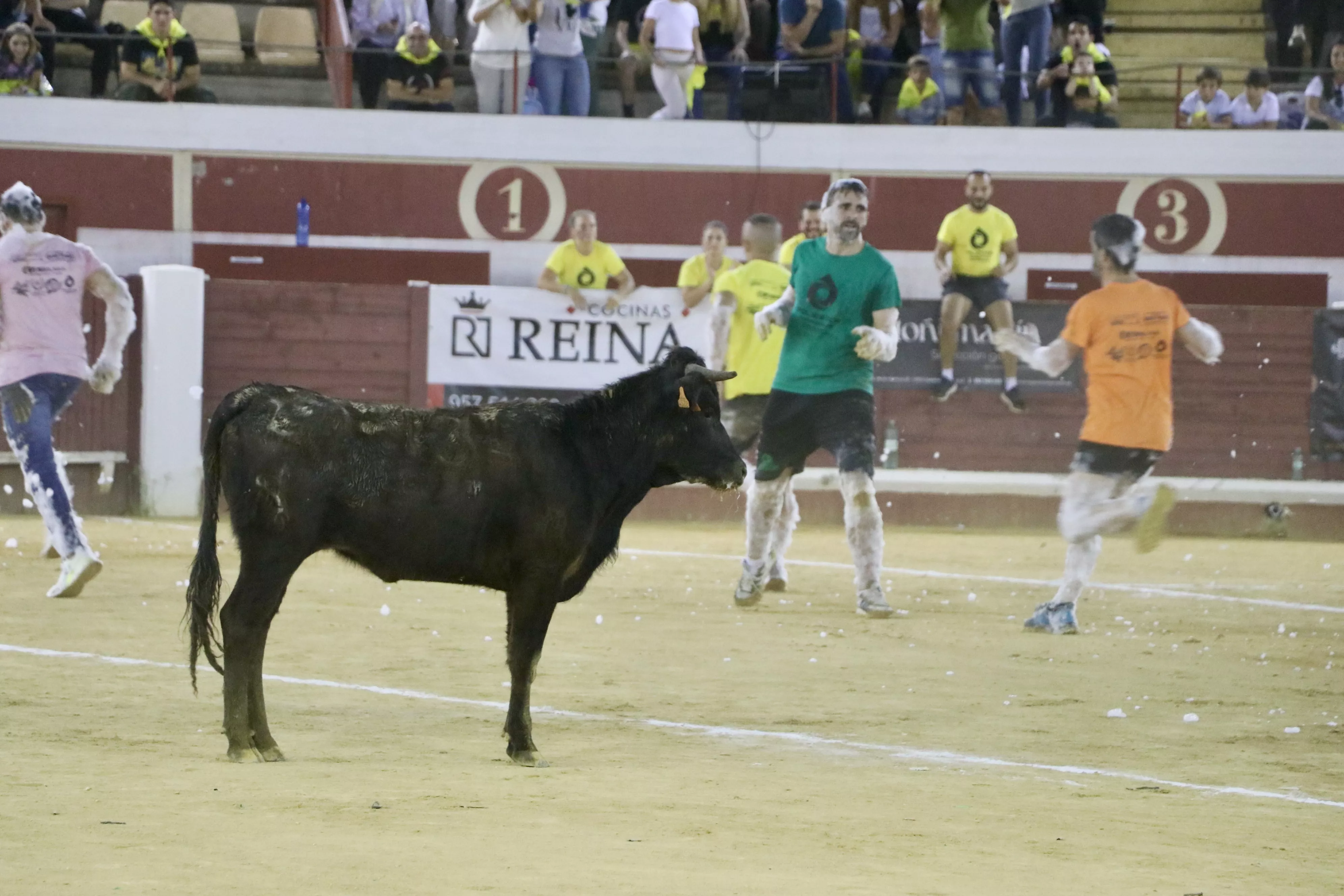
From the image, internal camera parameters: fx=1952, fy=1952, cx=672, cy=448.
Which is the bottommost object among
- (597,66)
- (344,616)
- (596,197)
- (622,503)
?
(344,616)

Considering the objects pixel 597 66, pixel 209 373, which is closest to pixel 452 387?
pixel 209 373

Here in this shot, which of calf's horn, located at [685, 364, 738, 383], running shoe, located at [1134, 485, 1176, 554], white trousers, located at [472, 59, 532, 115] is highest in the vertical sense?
white trousers, located at [472, 59, 532, 115]

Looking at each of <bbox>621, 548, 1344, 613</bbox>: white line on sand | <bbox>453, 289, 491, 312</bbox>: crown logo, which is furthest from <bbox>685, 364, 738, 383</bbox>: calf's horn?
<bbox>453, 289, 491, 312</bbox>: crown logo

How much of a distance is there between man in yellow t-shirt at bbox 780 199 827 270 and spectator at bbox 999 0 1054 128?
4.26 m

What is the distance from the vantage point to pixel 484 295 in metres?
16.0

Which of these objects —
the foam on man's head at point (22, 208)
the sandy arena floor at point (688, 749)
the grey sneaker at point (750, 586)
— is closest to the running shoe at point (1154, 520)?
the sandy arena floor at point (688, 749)

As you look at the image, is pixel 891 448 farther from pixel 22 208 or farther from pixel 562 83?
pixel 22 208

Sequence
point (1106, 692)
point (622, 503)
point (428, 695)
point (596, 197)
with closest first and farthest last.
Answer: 1. point (622, 503)
2. point (428, 695)
3. point (1106, 692)
4. point (596, 197)

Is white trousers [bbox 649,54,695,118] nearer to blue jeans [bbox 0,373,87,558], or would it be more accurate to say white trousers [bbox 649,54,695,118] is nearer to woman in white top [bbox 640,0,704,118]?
woman in white top [bbox 640,0,704,118]

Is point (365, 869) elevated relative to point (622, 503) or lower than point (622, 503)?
lower

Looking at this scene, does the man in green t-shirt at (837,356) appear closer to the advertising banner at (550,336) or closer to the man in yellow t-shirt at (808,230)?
the man in yellow t-shirt at (808,230)

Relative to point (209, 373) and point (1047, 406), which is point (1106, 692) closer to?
point (1047, 406)

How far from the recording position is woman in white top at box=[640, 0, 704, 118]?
16828mm

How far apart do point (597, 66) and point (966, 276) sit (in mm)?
3951
